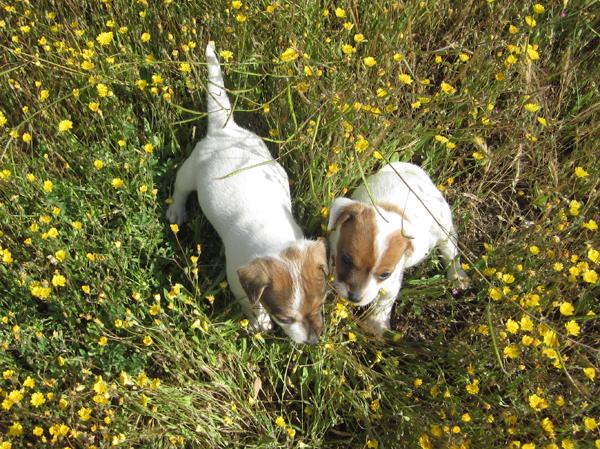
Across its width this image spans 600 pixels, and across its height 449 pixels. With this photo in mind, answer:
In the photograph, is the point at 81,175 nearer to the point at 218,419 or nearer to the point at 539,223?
the point at 218,419

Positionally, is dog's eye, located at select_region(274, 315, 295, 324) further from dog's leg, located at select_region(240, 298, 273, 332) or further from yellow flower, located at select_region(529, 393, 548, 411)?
yellow flower, located at select_region(529, 393, 548, 411)

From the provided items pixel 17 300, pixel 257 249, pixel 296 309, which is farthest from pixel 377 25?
pixel 17 300

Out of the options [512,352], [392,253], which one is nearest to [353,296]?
[392,253]

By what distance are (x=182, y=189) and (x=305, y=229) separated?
90cm

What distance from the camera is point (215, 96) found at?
3.34m

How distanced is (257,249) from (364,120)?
1.12 meters

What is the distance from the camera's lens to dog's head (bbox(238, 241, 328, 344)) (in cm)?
268

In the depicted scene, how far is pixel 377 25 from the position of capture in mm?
3676

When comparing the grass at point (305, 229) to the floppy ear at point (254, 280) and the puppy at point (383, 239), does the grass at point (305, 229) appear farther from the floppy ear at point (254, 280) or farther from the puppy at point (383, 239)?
the floppy ear at point (254, 280)

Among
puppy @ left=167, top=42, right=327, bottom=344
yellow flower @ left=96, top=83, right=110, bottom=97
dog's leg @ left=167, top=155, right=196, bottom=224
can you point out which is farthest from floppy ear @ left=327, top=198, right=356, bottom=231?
yellow flower @ left=96, top=83, right=110, bottom=97

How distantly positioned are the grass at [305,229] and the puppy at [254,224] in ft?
0.58

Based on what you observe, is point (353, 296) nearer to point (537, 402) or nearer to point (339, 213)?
point (339, 213)

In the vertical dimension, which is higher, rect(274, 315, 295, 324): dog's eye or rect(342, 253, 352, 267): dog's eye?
rect(342, 253, 352, 267): dog's eye

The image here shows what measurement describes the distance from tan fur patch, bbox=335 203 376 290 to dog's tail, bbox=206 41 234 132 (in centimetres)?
101
